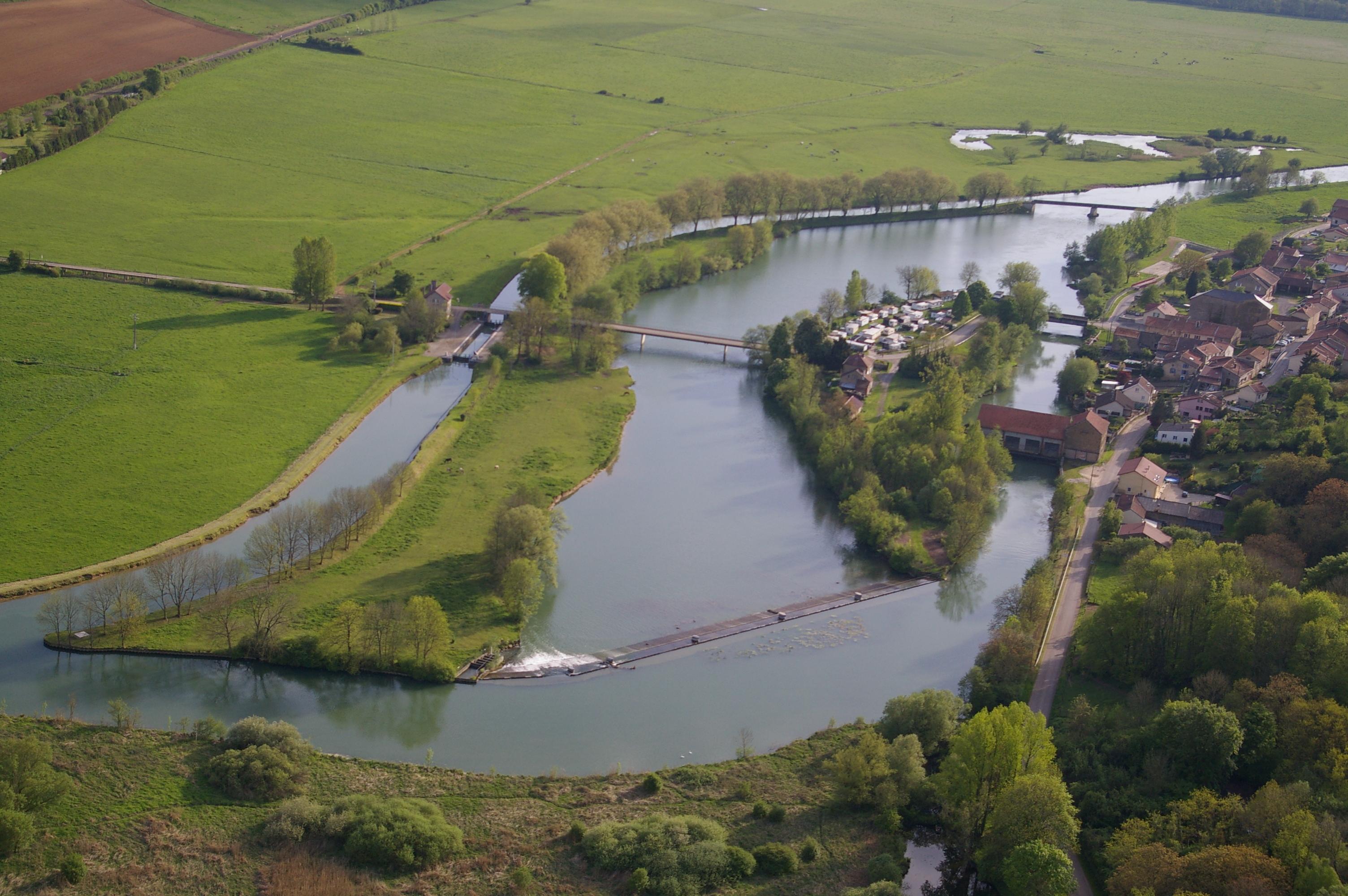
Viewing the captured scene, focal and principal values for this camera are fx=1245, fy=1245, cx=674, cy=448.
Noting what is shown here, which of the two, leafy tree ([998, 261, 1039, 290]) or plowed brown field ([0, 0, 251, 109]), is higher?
plowed brown field ([0, 0, 251, 109])

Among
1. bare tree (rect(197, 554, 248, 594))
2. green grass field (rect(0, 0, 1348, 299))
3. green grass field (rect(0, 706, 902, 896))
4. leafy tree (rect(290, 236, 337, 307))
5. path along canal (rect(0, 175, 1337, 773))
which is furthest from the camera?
green grass field (rect(0, 0, 1348, 299))

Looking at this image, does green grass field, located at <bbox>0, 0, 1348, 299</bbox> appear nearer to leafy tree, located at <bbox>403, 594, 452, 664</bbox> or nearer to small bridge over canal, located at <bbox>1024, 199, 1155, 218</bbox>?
small bridge over canal, located at <bbox>1024, 199, 1155, 218</bbox>

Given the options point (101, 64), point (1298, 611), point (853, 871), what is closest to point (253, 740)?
point (853, 871)

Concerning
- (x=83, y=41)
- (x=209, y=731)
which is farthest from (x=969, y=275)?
(x=83, y=41)

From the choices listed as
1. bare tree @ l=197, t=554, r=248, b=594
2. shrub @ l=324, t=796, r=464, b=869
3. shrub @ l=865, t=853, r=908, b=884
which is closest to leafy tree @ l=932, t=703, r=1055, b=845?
shrub @ l=865, t=853, r=908, b=884

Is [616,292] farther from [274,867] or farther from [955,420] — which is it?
[274,867]

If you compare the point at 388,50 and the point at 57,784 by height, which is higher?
the point at 388,50
